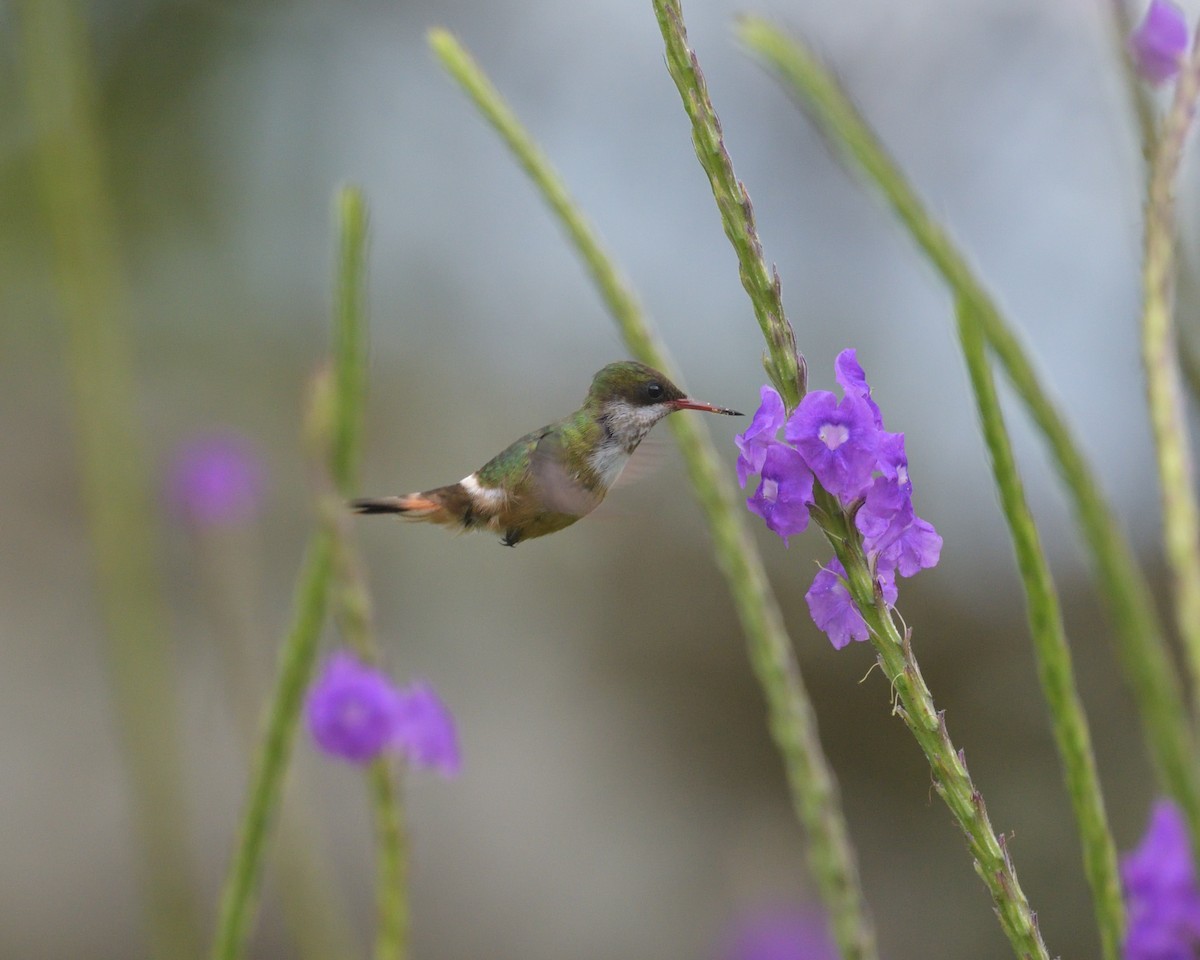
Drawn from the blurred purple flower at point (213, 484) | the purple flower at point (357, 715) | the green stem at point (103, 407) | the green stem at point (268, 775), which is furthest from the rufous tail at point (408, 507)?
the blurred purple flower at point (213, 484)

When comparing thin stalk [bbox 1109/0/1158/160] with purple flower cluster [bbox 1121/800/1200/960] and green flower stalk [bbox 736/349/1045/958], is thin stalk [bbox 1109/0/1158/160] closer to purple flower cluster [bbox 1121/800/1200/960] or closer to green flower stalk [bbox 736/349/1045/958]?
green flower stalk [bbox 736/349/1045/958]

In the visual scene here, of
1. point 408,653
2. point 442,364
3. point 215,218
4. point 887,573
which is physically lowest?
point 887,573

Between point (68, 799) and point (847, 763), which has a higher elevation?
point (68, 799)

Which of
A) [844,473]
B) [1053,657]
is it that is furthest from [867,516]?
[1053,657]

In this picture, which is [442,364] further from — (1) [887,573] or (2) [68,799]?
(1) [887,573]

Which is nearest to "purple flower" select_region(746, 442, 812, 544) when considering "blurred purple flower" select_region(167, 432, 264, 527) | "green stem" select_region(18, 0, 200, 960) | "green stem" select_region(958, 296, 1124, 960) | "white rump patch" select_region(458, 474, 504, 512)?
"green stem" select_region(958, 296, 1124, 960)

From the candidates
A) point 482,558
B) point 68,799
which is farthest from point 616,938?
point 68,799

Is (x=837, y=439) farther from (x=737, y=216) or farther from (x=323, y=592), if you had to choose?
(x=323, y=592)
